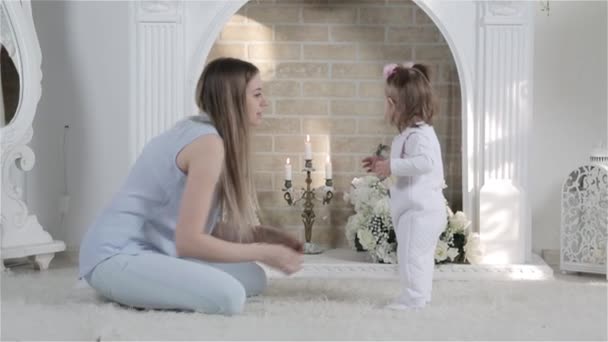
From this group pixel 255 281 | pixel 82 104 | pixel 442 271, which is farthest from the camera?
pixel 82 104

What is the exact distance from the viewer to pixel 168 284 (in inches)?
108

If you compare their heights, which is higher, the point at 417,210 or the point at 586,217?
the point at 417,210

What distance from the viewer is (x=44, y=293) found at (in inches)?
130

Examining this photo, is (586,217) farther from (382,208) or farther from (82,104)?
(82,104)

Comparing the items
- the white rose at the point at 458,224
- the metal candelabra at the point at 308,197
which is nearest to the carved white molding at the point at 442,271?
the white rose at the point at 458,224

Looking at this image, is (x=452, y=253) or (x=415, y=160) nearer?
(x=415, y=160)

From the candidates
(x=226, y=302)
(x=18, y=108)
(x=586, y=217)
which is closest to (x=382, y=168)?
(x=226, y=302)

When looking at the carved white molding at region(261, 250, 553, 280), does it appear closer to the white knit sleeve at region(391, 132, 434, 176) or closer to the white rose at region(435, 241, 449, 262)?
the white rose at region(435, 241, 449, 262)

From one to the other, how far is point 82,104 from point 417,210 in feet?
6.47

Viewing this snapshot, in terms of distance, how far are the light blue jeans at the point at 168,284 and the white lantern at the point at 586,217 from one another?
1666mm

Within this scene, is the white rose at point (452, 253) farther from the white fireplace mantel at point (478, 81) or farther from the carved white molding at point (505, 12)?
the carved white molding at point (505, 12)

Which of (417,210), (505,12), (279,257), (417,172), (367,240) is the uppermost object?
(505,12)

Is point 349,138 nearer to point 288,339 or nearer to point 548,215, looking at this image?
point 548,215

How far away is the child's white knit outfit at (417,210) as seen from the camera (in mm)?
2973
